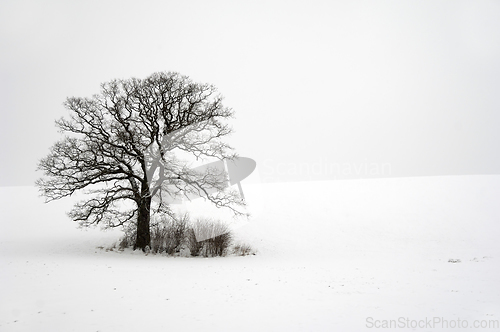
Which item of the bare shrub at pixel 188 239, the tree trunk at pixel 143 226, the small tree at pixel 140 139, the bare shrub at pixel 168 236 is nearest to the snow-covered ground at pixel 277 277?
the tree trunk at pixel 143 226

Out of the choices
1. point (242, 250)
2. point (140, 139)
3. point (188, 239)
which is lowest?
point (242, 250)

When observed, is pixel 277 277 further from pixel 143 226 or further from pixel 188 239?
pixel 143 226

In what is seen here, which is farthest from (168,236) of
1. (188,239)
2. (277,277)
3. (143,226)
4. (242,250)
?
(277,277)

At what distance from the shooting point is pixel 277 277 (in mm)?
12844

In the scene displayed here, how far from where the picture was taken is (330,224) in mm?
28656

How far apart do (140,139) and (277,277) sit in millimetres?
11752

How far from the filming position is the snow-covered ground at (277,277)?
25.6 ft

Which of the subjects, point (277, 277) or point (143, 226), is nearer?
point (277, 277)

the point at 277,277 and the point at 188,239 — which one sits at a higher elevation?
the point at 188,239

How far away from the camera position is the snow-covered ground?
780cm

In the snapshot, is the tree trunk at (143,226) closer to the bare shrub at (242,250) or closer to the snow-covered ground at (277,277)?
the snow-covered ground at (277,277)

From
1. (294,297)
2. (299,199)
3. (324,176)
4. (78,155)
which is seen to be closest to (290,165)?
(324,176)

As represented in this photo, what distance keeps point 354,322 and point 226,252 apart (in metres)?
13.8

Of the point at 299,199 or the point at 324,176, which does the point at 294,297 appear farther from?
the point at 324,176
